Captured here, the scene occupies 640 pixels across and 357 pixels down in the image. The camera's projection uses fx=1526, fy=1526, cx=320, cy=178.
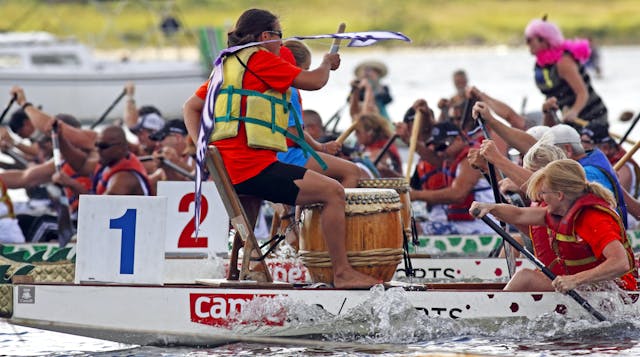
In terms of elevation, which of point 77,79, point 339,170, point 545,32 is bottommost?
point 339,170

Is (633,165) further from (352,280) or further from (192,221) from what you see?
(352,280)

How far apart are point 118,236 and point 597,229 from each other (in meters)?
2.96

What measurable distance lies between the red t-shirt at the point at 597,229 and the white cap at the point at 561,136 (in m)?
1.08

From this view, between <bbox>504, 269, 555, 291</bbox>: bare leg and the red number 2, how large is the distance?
8.90 feet

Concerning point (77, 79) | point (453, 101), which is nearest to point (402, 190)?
point (453, 101)

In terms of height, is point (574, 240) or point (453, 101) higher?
point (453, 101)

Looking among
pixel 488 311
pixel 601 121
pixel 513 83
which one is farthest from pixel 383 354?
pixel 513 83

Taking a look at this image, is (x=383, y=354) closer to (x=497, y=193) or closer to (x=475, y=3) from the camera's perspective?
(x=497, y=193)

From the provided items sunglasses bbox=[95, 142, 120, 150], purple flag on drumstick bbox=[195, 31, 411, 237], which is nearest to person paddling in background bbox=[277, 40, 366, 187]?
purple flag on drumstick bbox=[195, 31, 411, 237]

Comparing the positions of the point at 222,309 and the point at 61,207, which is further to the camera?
the point at 61,207

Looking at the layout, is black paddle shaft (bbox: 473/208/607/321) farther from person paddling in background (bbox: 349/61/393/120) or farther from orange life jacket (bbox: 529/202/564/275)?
person paddling in background (bbox: 349/61/393/120)

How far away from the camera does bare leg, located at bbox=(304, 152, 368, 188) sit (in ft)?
34.4

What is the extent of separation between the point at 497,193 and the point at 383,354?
1.45 meters

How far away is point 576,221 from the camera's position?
939 centimetres
